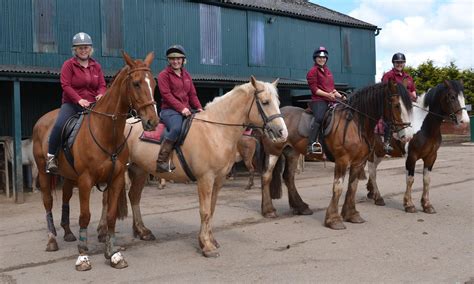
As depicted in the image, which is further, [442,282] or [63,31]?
[63,31]

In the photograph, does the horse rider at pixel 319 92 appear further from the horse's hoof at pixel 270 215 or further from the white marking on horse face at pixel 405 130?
the horse's hoof at pixel 270 215

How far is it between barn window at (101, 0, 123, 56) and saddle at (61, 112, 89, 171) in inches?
390

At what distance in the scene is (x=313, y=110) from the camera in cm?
838

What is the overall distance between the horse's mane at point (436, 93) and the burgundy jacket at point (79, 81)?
633 centimetres

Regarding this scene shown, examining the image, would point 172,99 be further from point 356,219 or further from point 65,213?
point 356,219

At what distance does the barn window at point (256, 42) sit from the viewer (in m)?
19.3

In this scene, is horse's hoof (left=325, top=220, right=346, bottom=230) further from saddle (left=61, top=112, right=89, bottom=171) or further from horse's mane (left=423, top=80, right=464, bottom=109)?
saddle (left=61, top=112, right=89, bottom=171)

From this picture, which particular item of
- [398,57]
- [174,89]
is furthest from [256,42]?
[174,89]

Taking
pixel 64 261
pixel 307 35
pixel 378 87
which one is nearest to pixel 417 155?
pixel 378 87

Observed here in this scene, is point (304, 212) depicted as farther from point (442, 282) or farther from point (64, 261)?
point (64, 261)

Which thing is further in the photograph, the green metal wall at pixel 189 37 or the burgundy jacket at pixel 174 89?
the green metal wall at pixel 189 37

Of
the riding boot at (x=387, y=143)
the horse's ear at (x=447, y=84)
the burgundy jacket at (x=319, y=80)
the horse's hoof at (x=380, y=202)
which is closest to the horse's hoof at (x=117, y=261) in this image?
the burgundy jacket at (x=319, y=80)

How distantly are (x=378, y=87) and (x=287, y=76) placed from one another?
12.8 metres

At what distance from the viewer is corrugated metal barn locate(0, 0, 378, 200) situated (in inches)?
532
